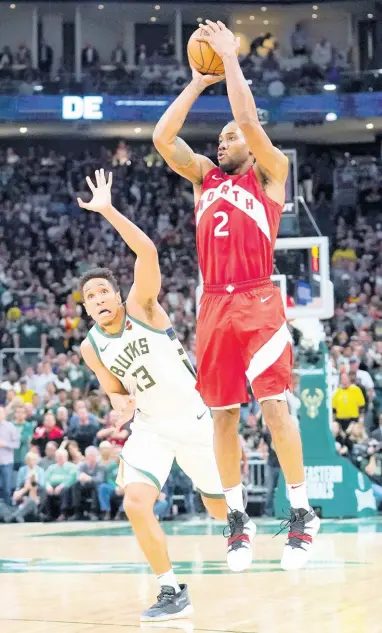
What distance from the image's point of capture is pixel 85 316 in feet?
72.5

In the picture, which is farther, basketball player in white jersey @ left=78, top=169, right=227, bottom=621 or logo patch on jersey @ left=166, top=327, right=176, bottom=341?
logo patch on jersey @ left=166, top=327, right=176, bottom=341

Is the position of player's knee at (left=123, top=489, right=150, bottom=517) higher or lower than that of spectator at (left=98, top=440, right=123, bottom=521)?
higher

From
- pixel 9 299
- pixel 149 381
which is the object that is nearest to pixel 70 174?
pixel 9 299

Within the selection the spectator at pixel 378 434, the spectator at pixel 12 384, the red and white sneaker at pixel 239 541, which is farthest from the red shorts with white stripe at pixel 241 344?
the spectator at pixel 12 384

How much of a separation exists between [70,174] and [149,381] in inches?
860

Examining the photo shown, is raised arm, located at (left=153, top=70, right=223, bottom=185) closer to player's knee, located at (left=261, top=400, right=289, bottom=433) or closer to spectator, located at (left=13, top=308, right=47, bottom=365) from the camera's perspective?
player's knee, located at (left=261, top=400, right=289, bottom=433)

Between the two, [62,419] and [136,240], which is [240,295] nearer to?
[136,240]

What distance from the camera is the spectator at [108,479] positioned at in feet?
49.1

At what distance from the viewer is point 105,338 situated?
7.38 m

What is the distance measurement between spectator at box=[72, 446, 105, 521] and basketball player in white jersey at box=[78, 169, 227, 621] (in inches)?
292

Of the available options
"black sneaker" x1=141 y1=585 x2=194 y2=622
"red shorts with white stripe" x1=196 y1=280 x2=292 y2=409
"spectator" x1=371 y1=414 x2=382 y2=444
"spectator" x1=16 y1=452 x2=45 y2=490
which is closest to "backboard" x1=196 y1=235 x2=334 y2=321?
"spectator" x1=371 y1=414 x2=382 y2=444

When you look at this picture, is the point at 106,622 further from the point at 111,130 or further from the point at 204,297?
the point at 111,130

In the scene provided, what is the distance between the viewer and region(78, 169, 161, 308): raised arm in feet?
22.4

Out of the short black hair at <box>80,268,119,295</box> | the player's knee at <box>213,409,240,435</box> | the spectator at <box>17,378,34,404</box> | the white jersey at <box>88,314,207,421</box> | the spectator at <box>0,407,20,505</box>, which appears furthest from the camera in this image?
the spectator at <box>17,378,34,404</box>
